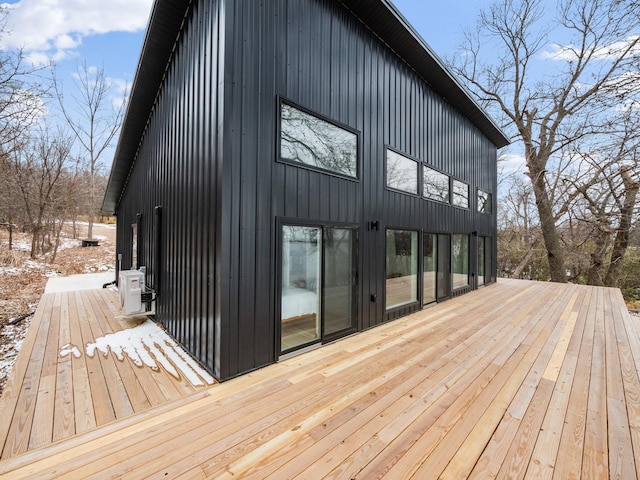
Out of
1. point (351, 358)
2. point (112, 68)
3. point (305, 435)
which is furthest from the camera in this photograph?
point (112, 68)

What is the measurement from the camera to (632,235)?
10.3 m

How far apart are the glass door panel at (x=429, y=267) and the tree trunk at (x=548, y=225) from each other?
8666 millimetres

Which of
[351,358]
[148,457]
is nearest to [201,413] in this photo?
[148,457]

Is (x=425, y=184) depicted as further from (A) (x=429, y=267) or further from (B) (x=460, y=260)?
(B) (x=460, y=260)

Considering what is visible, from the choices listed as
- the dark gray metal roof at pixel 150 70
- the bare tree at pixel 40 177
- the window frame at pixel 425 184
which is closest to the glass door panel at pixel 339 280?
the window frame at pixel 425 184

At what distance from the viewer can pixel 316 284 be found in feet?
10.8

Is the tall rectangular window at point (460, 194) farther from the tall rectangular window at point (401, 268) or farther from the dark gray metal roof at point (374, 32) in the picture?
the tall rectangular window at point (401, 268)

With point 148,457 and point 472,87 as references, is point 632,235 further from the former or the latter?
point 148,457

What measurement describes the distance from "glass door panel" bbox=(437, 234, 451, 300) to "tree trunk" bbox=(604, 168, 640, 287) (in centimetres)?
699

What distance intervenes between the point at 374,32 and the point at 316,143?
7.97 feet

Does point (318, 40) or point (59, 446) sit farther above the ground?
point (318, 40)

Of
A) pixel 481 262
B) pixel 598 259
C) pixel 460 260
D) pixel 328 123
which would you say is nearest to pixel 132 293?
pixel 328 123

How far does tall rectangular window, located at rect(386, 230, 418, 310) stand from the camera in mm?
4566

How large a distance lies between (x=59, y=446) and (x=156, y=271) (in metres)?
3.10
